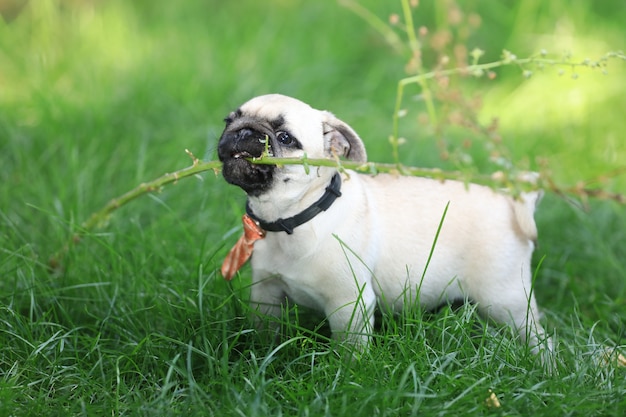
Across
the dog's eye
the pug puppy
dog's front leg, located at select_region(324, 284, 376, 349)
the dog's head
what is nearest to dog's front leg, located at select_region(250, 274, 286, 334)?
the pug puppy

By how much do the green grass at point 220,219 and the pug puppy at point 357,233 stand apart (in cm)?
14

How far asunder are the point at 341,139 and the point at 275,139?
351 millimetres

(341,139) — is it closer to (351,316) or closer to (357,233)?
(357,233)

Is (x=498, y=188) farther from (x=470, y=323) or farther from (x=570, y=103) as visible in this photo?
(x=570, y=103)

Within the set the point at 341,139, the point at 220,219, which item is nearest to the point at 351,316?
the point at 341,139

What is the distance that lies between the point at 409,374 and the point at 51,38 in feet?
14.5

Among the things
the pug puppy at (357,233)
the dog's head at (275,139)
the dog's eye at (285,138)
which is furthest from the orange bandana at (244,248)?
the dog's eye at (285,138)

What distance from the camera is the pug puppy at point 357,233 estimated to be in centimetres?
305

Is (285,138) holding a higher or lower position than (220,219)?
higher

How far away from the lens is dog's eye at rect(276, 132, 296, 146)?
120 inches

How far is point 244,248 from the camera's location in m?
3.29

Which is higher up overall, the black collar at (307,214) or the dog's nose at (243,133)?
the dog's nose at (243,133)

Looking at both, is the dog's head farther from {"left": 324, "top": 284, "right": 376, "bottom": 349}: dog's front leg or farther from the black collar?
{"left": 324, "top": 284, "right": 376, "bottom": 349}: dog's front leg

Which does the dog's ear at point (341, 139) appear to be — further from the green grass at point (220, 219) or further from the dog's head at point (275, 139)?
the green grass at point (220, 219)
